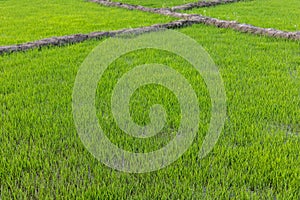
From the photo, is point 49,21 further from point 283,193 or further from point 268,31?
point 283,193

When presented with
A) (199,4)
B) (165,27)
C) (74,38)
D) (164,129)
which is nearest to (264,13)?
(199,4)

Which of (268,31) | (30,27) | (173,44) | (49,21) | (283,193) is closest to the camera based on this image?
(283,193)

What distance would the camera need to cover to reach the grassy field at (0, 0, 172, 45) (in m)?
6.66

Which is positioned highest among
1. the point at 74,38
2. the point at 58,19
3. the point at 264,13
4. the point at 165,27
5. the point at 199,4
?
the point at 199,4

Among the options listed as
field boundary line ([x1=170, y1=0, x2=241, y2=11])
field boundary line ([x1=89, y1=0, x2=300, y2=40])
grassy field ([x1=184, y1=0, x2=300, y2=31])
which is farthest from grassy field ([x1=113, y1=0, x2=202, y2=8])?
grassy field ([x1=184, y1=0, x2=300, y2=31])

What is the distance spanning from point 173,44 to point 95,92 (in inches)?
88.6

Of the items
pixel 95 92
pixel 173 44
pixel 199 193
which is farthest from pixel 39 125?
pixel 173 44

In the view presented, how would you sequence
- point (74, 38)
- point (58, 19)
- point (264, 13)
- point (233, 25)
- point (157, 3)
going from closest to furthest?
1. point (74, 38)
2. point (233, 25)
3. point (58, 19)
4. point (264, 13)
5. point (157, 3)

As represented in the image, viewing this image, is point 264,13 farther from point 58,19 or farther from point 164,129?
point 164,129

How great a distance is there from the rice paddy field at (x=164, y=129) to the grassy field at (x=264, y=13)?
1.45 meters

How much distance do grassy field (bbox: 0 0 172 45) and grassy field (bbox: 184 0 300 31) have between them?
1725 mm

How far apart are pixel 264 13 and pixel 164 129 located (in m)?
7.02

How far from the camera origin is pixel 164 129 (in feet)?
9.52

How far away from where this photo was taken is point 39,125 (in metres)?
2.90
